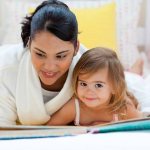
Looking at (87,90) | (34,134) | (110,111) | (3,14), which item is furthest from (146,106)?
(3,14)

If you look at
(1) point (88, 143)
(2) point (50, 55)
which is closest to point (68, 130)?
(1) point (88, 143)

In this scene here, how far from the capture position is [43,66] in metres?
1.17

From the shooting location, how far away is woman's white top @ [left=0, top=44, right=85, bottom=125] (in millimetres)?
1277

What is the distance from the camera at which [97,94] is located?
1.28 meters

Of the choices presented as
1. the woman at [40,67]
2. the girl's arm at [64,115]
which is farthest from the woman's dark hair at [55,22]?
the girl's arm at [64,115]

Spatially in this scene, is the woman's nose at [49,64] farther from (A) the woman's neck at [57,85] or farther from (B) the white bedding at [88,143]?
(B) the white bedding at [88,143]

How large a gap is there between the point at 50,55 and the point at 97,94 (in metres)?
0.24

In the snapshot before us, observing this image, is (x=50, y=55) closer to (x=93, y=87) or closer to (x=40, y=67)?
(x=40, y=67)

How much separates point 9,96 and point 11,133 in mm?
305

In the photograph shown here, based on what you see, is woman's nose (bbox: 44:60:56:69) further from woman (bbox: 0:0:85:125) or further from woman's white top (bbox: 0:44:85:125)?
woman's white top (bbox: 0:44:85:125)

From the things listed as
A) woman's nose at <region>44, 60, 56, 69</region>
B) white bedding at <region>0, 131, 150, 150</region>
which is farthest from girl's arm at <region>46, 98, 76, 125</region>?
white bedding at <region>0, 131, 150, 150</region>

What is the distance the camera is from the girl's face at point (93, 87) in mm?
1258

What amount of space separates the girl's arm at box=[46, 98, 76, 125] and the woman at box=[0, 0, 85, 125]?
0.06 ft

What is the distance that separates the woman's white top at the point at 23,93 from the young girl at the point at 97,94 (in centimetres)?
5
